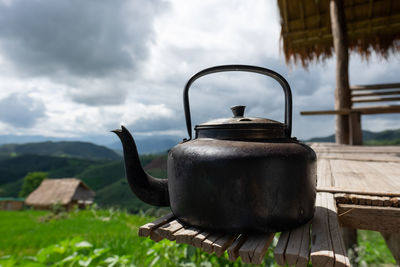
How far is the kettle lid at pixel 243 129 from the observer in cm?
103

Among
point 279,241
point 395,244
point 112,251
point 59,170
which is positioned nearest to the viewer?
point 279,241

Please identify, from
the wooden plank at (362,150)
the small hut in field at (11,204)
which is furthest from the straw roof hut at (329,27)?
the small hut in field at (11,204)

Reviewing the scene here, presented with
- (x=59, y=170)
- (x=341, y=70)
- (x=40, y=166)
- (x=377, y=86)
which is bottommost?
(x=59, y=170)

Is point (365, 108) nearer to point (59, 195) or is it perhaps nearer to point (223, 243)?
point (223, 243)

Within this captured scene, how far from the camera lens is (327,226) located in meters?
1.05

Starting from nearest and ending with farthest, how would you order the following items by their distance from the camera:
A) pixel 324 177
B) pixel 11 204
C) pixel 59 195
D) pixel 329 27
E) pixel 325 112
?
1. pixel 324 177
2. pixel 325 112
3. pixel 329 27
4. pixel 59 195
5. pixel 11 204

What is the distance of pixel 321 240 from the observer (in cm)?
91

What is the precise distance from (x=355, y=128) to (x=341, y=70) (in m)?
1.20

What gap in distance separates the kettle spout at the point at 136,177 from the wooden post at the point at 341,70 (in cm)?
483

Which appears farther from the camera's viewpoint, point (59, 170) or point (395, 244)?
point (59, 170)

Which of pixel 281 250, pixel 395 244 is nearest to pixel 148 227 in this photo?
pixel 281 250

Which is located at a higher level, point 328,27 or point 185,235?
point 328,27

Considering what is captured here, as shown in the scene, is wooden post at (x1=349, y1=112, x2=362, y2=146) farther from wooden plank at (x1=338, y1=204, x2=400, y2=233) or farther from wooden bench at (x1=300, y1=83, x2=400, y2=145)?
wooden plank at (x1=338, y1=204, x2=400, y2=233)

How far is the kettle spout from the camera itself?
4.04 feet
